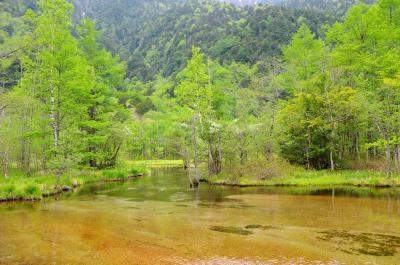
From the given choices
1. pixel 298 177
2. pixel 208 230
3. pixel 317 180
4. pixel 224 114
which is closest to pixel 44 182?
pixel 208 230

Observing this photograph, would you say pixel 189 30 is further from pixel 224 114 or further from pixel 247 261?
pixel 247 261

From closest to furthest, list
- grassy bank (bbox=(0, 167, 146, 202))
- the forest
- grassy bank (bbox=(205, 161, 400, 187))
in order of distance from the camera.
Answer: grassy bank (bbox=(0, 167, 146, 202))
grassy bank (bbox=(205, 161, 400, 187))
the forest

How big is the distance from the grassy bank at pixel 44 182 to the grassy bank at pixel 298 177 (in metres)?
10.9

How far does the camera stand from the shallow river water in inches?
393

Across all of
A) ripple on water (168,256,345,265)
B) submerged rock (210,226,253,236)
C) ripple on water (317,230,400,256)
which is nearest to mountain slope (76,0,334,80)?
submerged rock (210,226,253,236)

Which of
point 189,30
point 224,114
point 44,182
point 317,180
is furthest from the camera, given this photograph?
point 189,30

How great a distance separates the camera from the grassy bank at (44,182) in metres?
20.9

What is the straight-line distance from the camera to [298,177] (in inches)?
1108

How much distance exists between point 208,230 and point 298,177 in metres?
16.9

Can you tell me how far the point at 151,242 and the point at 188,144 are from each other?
21361 mm

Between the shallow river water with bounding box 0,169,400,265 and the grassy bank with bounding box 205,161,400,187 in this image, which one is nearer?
the shallow river water with bounding box 0,169,400,265

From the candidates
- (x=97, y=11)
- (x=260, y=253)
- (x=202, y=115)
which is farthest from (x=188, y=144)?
(x=97, y=11)

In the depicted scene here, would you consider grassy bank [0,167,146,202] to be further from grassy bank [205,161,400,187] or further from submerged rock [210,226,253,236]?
submerged rock [210,226,253,236]

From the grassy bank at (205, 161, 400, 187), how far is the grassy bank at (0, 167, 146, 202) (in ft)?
35.6
